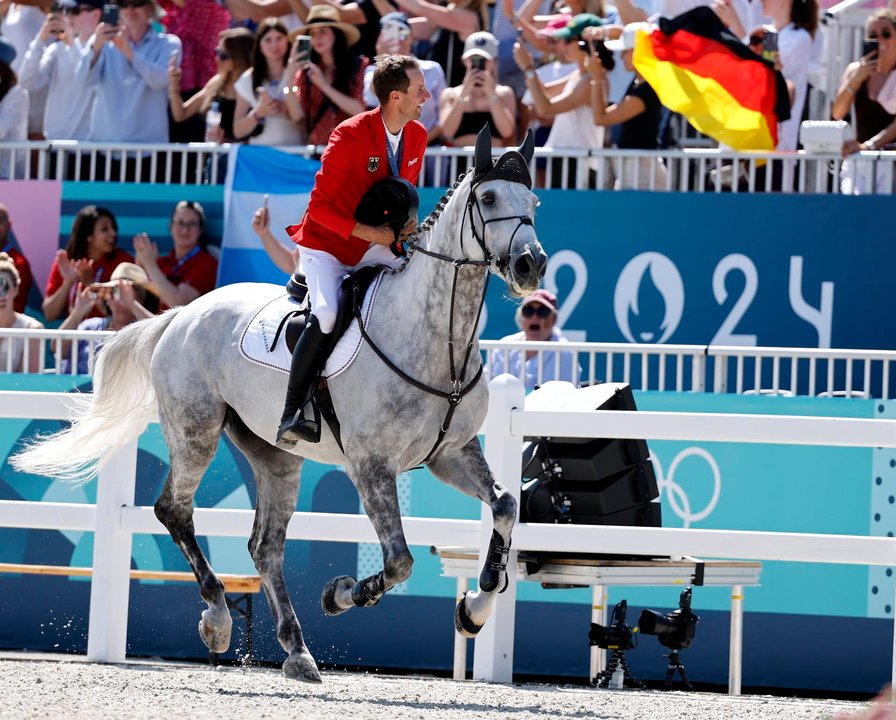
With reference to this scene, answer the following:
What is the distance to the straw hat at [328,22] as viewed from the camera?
11.4 metres

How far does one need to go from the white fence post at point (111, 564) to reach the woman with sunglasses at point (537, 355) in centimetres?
238

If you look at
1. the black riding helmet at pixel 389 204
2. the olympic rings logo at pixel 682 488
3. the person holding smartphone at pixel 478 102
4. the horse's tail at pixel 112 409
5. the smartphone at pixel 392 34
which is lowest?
the olympic rings logo at pixel 682 488

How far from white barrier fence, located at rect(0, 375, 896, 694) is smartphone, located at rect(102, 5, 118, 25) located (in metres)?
4.76

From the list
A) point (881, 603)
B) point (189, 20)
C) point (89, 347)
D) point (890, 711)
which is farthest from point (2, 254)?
point (890, 711)

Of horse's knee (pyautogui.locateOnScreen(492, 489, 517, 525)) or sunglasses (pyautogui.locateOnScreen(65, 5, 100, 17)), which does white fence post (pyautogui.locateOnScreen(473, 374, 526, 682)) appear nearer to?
horse's knee (pyautogui.locateOnScreen(492, 489, 517, 525))

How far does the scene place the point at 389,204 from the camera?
6699 mm

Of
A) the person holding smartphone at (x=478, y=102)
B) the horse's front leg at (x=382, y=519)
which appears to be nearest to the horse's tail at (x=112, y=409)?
the horse's front leg at (x=382, y=519)

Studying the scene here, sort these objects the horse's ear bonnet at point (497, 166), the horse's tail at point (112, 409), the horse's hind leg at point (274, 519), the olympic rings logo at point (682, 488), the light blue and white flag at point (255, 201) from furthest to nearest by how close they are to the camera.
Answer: the light blue and white flag at point (255, 201) → the olympic rings logo at point (682, 488) → the horse's tail at point (112, 409) → the horse's hind leg at point (274, 519) → the horse's ear bonnet at point (497, 166)

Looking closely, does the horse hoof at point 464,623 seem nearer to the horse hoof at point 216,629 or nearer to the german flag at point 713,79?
the horse hoof at point 216,629

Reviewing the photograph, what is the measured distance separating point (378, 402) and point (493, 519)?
2.32 feet

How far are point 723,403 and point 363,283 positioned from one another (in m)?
3.08

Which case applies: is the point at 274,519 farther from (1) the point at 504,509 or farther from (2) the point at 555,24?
(2) the point at 555,24

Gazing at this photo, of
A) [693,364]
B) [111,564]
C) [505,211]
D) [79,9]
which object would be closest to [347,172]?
[505,211]

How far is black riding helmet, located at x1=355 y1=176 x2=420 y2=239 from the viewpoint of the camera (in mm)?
6676
